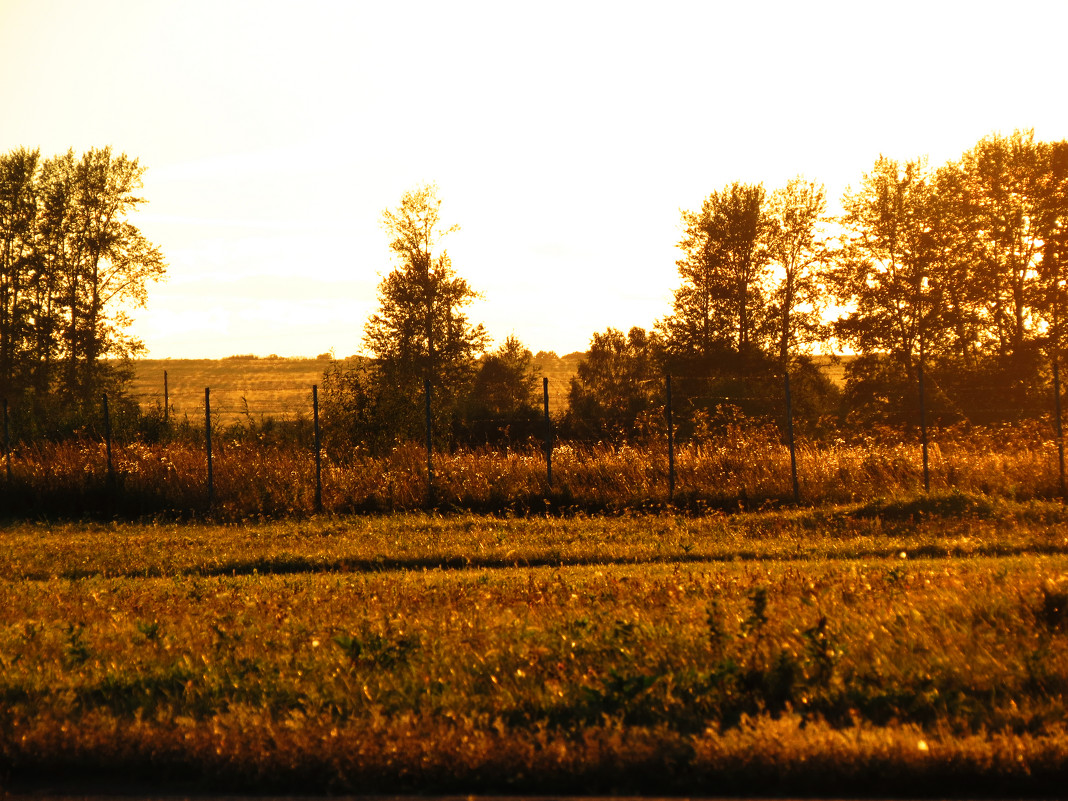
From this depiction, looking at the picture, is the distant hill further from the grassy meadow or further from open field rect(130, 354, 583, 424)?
the grassy meadow

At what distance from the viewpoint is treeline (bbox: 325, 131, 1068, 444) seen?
127 ft

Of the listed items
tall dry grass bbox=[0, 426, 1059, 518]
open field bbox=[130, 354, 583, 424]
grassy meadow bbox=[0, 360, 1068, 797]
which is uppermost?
open field bbox=[130, 354, 583, 424]

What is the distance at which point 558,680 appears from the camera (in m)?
6.32

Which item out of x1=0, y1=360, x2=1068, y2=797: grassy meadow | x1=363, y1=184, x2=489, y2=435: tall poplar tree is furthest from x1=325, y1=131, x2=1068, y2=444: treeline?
x1=0, y1=360, x2=1068, y2=797: grassy meadow

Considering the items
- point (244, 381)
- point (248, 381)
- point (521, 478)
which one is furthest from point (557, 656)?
point (244, 381)

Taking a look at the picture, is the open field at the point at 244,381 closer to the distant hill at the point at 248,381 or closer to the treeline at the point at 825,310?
the distant hill at the point at 248,381

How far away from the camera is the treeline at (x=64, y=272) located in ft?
141

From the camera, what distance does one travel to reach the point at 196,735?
5.52 metres

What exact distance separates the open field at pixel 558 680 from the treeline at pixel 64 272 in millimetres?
35170

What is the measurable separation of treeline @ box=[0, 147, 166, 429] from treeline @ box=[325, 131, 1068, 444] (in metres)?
12.0

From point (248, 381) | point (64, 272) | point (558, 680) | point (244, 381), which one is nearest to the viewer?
point (558, 680)

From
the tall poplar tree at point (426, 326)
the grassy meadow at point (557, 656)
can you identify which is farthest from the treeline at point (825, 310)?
the grassy meadow at point (557, 656)

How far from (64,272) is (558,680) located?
43.7 metres

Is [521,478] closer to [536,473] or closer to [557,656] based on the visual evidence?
[536,473]
